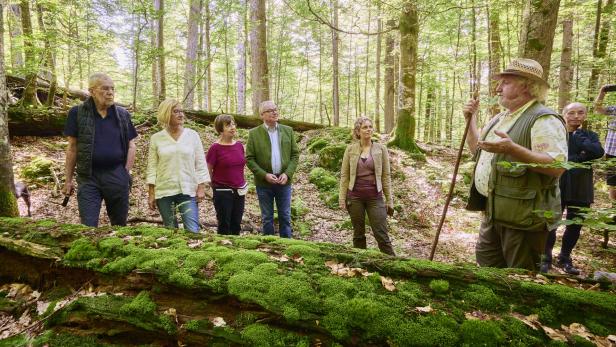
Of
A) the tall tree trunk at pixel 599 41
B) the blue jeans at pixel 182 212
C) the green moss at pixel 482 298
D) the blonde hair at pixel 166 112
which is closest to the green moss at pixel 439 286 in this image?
the green moss at pixel 482 298

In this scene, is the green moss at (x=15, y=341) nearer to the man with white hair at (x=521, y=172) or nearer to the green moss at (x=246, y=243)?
the green moss at (x=246, y=243)

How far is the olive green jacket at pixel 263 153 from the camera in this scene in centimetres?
546

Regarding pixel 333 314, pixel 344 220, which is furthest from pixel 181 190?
pixel 344 220

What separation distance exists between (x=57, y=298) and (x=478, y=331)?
9.74 feet

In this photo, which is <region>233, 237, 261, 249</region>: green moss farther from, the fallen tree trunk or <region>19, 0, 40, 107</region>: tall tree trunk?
the fallen tree trunk

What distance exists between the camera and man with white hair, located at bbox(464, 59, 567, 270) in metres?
2.58

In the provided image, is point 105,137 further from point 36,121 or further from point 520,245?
point 36,121

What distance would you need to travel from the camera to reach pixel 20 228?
123 inches

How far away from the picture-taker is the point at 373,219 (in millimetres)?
5223

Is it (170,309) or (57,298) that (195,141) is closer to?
(57,298)

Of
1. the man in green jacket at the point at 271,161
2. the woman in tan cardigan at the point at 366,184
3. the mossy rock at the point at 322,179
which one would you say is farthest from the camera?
the mossy rock at the point at 322,179

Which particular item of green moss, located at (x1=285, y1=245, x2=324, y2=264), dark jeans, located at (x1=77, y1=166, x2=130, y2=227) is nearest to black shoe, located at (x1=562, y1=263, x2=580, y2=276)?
green moss, located at (x1=285, y1=245, x2=324, y2=264)

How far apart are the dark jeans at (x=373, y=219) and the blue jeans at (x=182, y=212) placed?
2.42 metres

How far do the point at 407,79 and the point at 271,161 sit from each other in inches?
308
